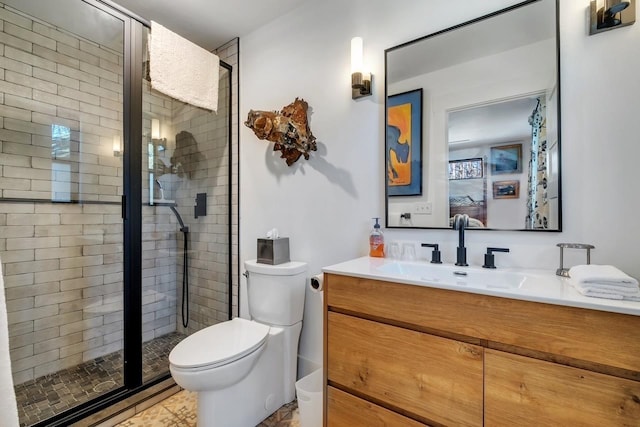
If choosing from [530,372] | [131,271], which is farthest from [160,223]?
[530,372]

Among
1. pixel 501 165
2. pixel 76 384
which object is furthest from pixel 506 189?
pixel 76 384

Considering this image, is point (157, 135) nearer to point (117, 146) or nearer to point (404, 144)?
point (117, 146)

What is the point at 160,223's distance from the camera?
2.14 meters

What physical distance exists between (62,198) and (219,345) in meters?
1.49

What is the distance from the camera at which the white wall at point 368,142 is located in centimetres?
110

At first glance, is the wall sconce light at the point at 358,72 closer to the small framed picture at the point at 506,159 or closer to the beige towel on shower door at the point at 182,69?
the small framed picture at the point at 506,159

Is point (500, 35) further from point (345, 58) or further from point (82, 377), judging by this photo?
point (82, 377)

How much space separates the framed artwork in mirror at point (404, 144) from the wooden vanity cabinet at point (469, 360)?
2.04 feet

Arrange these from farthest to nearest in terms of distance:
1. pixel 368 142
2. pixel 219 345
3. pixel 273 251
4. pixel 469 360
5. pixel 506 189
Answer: pixel 273 251 < pixel 368 142 < pixel 219 345 < pixel 506 189 < pixel 469 360

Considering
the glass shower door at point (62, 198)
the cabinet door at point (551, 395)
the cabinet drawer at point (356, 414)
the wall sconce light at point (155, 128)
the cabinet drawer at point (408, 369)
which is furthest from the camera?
the wall sconce light at point (155, 128)

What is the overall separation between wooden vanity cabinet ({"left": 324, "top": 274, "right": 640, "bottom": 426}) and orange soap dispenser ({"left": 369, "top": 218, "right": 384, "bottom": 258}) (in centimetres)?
38

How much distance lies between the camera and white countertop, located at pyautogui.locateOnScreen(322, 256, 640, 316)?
0.78 meters

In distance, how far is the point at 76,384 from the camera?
6.01ft

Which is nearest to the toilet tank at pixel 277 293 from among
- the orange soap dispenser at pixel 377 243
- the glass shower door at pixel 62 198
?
the orange soap dispenser at pixel 377 243
